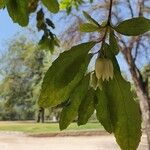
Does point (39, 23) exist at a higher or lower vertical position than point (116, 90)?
higher

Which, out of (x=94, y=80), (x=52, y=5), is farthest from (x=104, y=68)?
(x=52, y=5)

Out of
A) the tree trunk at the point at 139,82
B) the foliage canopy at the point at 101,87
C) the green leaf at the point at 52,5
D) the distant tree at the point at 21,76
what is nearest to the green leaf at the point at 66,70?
the foliage canopy at the point at 101,87

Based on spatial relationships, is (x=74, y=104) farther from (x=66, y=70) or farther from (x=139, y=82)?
(x=139, y=82)

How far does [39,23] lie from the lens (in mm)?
3219

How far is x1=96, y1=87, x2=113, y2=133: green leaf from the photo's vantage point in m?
0.96

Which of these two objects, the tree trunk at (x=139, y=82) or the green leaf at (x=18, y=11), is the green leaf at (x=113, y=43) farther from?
the tree trunk at (x=139, y=82)

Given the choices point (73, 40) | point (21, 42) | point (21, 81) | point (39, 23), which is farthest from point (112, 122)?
point (21, 81)

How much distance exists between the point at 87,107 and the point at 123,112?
0.35 feet

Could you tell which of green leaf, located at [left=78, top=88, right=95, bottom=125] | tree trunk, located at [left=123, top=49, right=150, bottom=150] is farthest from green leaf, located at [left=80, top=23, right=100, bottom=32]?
tree trunk, located at [left=123, top=49, right=150, bottom=150]

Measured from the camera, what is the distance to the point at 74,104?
39.5 inches

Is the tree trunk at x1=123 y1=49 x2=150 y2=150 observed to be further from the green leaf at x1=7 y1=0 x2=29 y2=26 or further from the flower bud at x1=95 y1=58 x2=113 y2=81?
the flower bud at x1=95 y1=58 x2=113 y2=81

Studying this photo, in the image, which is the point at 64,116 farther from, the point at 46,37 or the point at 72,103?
the point at 46,37

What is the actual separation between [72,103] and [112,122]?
→ 0.31 ft

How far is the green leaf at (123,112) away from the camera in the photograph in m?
0.93
